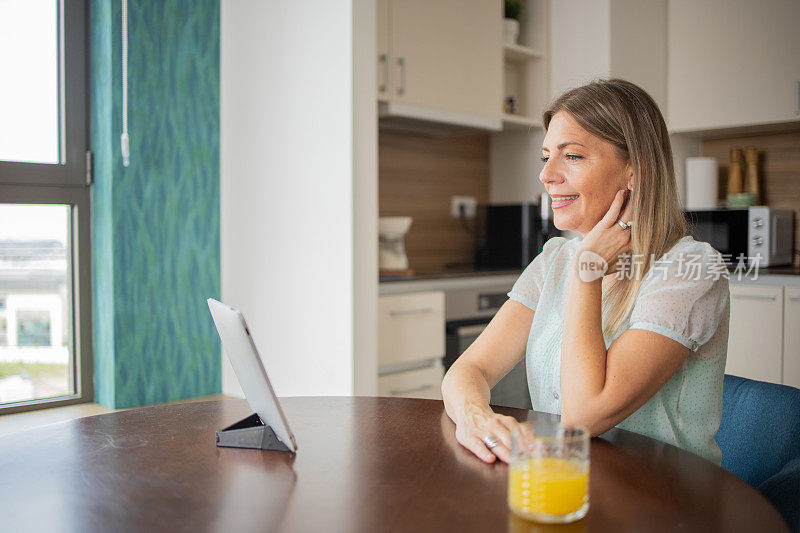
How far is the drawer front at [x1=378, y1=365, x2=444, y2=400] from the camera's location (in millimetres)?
2898

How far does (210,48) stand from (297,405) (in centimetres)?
223

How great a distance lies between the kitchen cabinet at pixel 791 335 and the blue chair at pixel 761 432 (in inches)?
76.9

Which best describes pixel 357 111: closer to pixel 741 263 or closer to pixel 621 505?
pixel 741 263

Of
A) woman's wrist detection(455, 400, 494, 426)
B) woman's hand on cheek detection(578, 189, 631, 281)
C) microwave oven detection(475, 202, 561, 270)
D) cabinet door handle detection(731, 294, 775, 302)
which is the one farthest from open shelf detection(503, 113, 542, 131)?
woman's wrist detection(455, 400, 494, 426)

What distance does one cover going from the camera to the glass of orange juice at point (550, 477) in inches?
30.1

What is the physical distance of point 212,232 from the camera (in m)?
3.14

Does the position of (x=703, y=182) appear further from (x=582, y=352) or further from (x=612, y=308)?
(x=582, y=352)

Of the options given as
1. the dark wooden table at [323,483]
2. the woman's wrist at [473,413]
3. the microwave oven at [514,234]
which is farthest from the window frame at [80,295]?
the woman's wrist at [473,413]

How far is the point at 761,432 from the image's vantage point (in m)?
1.20

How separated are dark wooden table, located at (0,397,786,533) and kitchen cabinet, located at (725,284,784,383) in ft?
7.46

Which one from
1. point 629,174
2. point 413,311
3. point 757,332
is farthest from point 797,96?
point 629,174

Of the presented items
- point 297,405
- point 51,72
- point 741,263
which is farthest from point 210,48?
point 741,263

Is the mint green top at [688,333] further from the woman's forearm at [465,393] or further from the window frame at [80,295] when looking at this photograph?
the window frame at [80,295]

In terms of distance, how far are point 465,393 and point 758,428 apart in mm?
476
